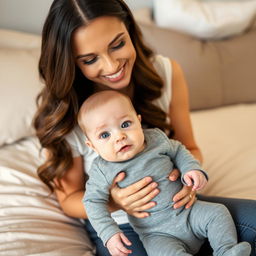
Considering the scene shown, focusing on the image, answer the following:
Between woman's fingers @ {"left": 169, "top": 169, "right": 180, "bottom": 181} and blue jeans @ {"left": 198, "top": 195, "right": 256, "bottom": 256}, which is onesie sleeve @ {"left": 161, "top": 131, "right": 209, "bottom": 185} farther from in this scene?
blue jeans @ {"left": 198, "top": 195, "right": 256, "bottom": 256}

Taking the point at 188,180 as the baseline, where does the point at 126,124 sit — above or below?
above

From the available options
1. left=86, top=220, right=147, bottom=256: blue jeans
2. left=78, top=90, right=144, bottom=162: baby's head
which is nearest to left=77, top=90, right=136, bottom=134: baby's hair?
left=78, top=90, right=144, bottom=162: baby's head

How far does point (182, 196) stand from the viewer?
0.96 metres

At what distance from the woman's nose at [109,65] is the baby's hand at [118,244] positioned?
392 mm

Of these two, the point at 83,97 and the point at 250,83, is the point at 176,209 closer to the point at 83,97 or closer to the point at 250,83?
Result: the point at 83,97

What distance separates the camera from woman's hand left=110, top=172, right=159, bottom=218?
946 millimetres

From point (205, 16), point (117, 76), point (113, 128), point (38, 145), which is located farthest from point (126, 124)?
point (205, 16)

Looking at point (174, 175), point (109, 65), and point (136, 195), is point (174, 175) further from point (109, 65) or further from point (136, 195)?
point (109, 65)

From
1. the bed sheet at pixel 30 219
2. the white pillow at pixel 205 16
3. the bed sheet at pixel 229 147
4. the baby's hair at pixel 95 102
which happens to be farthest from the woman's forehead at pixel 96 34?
the white pillow at pixel 205 16

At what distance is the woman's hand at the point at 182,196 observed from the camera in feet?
3.13

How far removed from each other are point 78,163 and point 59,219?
0.57 ft

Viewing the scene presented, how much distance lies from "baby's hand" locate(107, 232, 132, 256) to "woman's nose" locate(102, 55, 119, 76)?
392mm

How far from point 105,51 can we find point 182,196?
0.39 meters

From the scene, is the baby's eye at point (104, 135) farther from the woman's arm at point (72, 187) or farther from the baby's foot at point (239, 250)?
the baby's foot at point (239, 250)
